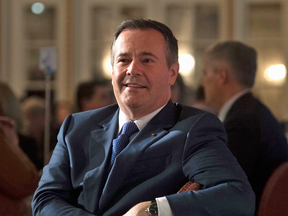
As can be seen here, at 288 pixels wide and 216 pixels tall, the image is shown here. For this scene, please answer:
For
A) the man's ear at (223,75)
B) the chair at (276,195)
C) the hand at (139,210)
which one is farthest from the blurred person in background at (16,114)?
the chair at (276,195)

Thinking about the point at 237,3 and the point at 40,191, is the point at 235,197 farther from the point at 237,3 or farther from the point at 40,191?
the point at 237,3

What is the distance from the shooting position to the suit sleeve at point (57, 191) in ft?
4.69

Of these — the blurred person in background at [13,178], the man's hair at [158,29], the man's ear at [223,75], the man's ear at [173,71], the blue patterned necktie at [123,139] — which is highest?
the man's hair at [158,29]

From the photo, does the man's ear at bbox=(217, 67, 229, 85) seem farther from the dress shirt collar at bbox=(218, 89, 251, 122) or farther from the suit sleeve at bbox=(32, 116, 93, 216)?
the suit sleeve at bbox=(32, 116, 93, 216)

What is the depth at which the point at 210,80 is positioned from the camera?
2.61 m

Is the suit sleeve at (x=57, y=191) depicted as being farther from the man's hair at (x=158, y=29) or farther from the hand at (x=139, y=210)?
the man's hair at (x=158, y=29)

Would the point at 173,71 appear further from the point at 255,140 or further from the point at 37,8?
the point at 37,8

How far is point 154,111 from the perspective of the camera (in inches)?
61.0

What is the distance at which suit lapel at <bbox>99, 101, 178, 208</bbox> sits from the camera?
4.64 ft

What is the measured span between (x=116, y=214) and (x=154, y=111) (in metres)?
0.45

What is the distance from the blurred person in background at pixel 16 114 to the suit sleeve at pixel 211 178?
1.74m

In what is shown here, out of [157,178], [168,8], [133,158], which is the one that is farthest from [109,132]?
[168,8]

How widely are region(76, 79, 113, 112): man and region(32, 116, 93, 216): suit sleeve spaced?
90.3 inches

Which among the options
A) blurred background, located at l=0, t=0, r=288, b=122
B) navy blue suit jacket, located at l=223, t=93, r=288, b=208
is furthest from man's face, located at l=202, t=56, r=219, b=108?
blurred background, located at l=0, t=0, r=288, b=122
